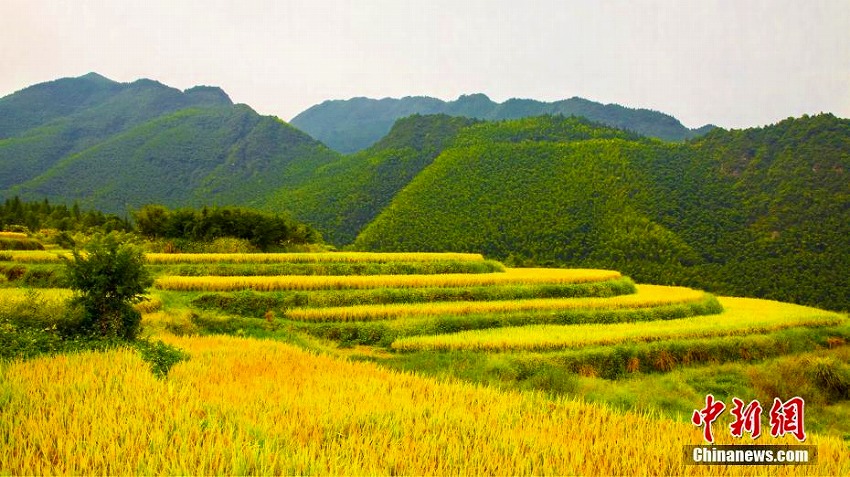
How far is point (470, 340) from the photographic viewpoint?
13.8m

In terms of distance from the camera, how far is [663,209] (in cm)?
4941

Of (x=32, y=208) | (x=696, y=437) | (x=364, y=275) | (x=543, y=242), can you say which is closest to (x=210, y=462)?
(x=696, y=437)

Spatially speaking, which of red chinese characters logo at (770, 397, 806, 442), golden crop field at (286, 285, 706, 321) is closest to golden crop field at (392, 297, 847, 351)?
golden crop field at (286, 285, 706, 321)

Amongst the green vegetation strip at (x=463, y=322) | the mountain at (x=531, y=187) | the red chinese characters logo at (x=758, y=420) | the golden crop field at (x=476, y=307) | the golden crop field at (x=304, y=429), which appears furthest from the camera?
the mountain at (x=531, y=187)

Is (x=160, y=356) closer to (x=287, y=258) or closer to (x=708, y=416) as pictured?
(x=708, y=416)

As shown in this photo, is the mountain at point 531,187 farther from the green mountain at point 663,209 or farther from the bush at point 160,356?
A: the bush at point 160,356

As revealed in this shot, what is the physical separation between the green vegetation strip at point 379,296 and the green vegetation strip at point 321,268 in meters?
3.98

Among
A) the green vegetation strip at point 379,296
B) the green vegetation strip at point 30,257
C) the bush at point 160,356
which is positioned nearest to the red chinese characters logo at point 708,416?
the bush at point 160,356

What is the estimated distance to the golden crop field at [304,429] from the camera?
396cm

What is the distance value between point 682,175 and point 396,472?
61.0 metres

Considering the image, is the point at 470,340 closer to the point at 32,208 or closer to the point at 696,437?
the point at 696,437

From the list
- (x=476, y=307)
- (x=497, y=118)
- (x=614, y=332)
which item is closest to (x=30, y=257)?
A: (x=476, y=307)

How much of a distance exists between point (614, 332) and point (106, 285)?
14.6 metres

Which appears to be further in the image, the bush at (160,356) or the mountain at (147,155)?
the mountain at (147,155)
